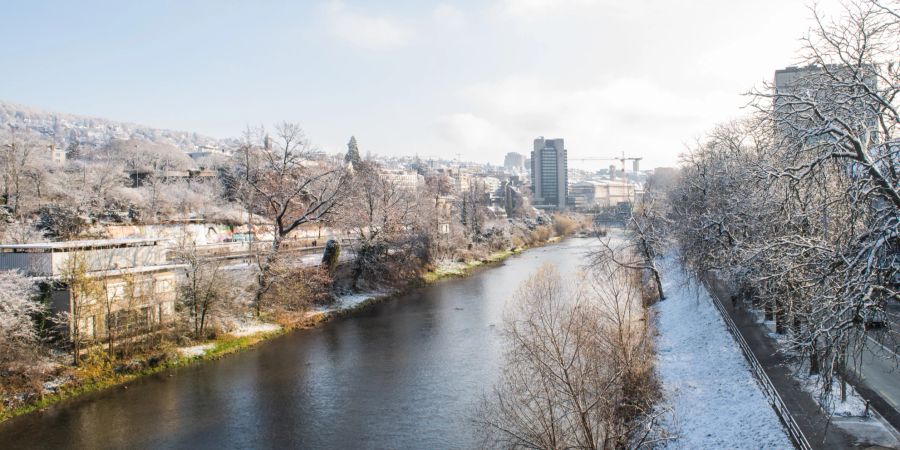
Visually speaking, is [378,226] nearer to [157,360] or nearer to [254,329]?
[254,329]

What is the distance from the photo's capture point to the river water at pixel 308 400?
13047mm

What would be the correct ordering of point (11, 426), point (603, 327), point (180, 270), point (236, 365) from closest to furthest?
1. point (603, 327)
2. point (11, 426)
3. point (236, 365)
4. point (180, 270)

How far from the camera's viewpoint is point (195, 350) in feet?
66.1

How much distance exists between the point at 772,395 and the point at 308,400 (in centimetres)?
1133

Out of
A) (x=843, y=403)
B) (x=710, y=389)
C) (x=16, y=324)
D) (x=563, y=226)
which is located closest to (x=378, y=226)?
(x=16, y=324)

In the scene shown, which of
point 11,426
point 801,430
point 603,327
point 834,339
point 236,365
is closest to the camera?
point 834,339

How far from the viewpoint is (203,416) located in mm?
14562

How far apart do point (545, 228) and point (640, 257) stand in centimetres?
4007

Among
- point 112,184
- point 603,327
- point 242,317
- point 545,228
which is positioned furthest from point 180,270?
point 545,228

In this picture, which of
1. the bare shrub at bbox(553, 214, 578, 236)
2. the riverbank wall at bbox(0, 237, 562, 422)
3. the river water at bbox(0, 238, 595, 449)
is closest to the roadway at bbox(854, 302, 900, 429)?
the river water at bbox(0, 238, 595, 449)

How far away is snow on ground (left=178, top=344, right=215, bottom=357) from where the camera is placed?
778 inches

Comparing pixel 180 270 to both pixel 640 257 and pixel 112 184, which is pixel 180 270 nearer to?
pixel 640 257

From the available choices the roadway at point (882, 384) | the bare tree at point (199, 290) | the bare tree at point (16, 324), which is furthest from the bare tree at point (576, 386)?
the bare tree at point (199, 290)

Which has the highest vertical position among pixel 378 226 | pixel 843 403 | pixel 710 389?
pixel 378 226
